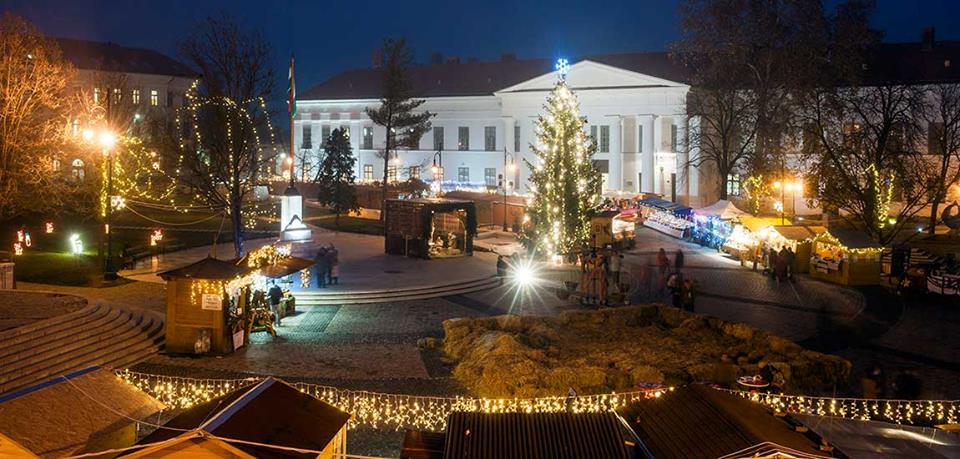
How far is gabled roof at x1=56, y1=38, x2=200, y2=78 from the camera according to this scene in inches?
2667

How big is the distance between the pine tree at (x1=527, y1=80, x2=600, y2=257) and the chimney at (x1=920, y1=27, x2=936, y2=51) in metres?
33.7

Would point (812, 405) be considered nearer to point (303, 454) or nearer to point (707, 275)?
point (303, 454)

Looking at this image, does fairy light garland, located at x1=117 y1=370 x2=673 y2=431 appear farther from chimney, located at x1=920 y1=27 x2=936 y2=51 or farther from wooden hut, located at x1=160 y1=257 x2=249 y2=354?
chimney, located at x1=920 y1=27 x2=936 y2=51

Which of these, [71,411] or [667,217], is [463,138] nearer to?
[667,217]

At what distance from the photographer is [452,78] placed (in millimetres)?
77125

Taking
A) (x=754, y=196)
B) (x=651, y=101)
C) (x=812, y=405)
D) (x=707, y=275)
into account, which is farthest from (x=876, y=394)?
(x=651, y=101)

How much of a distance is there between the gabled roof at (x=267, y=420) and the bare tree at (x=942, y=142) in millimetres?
36389

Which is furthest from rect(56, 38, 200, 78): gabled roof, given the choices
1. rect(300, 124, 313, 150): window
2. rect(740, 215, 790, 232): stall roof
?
rect(740, 215, 790, 232): stall roof

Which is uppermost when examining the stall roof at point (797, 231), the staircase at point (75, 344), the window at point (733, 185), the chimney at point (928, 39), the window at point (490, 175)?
the chimney at point (928, 39)

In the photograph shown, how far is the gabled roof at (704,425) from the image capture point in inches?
298

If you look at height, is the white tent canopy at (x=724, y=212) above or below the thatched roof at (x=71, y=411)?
above

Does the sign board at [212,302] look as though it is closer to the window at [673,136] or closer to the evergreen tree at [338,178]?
the evergreen tree at [338,178]

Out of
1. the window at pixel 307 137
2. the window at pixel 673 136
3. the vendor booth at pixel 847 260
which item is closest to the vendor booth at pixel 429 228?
the vendor booth at pixel 847 260

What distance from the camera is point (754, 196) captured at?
48312mm
